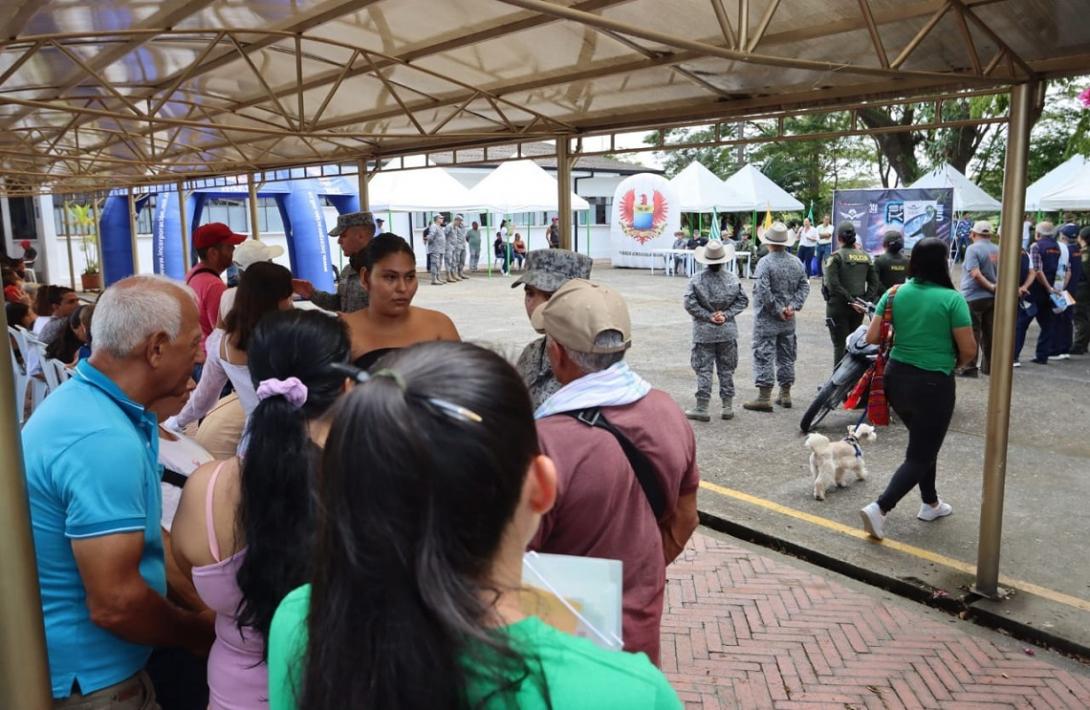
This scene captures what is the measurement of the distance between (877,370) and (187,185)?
13.8 meters

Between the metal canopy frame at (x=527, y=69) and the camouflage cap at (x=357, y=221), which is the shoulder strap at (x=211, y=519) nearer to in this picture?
the metal canopy frame at (x=527, y=69)

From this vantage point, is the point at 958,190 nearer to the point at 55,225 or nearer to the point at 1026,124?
the point at 1026,124

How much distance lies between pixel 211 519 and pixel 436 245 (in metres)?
20.9

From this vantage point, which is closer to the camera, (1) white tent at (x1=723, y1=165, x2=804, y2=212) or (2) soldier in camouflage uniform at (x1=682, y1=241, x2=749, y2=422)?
(2) soldier in camouflage uniform at (x1=682, y1=241, x2=749, y2=422)

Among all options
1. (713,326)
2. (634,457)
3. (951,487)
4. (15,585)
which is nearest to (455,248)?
(713,326)

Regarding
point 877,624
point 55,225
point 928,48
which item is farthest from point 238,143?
point 55,225

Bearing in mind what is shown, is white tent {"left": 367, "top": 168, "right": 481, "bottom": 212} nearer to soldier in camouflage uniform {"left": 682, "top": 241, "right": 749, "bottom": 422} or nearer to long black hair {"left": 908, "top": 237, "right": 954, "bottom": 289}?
soldier in camouflage uniform {"left": 682, "top": 241, "right": 749, "bottom": 422}

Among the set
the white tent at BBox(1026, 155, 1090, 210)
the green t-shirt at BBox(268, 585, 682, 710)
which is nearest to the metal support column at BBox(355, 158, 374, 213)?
the green t-shirt at BBox(268, 585, 682, 710)

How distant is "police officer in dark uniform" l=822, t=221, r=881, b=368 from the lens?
766 centimetres

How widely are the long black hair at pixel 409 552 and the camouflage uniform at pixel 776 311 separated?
6819 mm

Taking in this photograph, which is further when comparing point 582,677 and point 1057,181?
point 1057,181

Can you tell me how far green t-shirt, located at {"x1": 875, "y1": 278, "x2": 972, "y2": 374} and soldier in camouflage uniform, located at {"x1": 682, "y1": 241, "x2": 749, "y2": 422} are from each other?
265 centimetres

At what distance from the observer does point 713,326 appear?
7188 mm

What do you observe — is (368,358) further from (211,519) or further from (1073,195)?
(1073,195)
